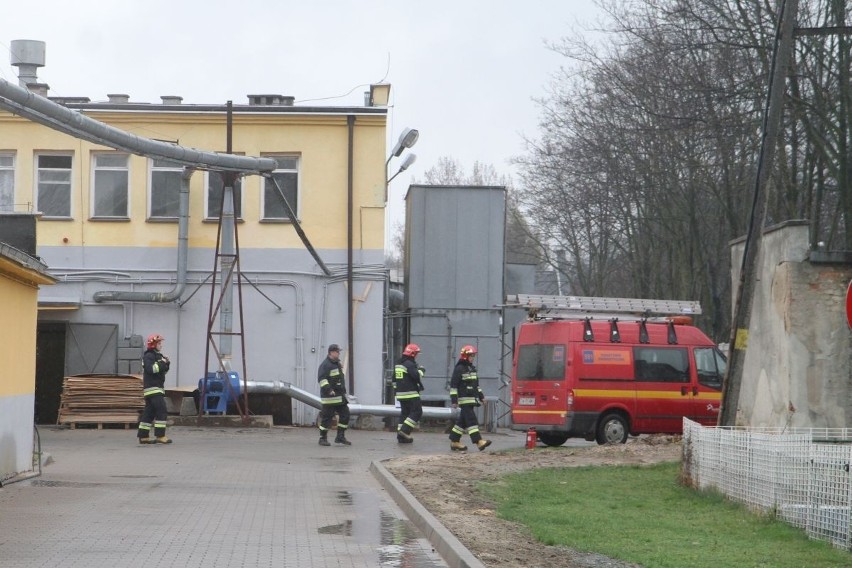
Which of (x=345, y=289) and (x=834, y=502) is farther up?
(x=345, y=289)

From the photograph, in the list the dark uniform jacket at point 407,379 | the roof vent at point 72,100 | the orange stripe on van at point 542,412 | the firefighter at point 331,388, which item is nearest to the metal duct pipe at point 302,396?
the orange stripe on van at point 542,412

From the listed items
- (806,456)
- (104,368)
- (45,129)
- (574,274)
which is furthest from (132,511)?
(574,274)

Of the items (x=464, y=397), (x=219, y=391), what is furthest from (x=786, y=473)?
(x=219, y=391)

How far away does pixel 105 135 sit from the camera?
994 inches

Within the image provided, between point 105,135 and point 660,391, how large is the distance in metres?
12.0

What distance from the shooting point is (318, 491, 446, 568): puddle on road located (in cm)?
992

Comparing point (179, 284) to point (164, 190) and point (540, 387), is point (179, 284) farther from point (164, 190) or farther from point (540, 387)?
point (540, 387)

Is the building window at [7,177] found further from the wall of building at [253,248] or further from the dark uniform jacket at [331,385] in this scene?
the dark uniform jacket at [331,385]

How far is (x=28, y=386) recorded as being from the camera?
15773 mm

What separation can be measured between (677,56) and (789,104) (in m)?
5.52

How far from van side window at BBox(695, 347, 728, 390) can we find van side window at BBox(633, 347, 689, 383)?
30 centimetres

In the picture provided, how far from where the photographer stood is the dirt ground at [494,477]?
9.66 meters

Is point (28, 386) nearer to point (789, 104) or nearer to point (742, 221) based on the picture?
point (789, 104)

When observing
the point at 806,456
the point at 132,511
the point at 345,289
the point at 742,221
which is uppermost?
the point at 742,221
